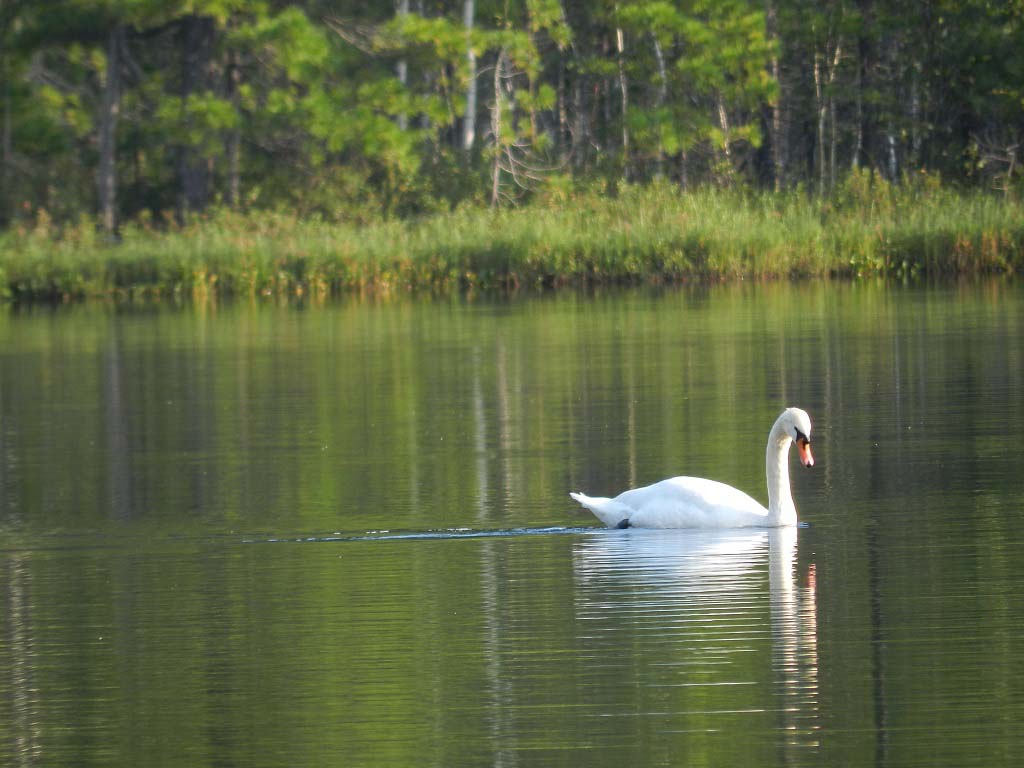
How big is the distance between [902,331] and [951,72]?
76.2 ft

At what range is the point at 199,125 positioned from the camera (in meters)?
39.0

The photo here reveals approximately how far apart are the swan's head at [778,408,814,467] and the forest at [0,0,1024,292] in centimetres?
2601

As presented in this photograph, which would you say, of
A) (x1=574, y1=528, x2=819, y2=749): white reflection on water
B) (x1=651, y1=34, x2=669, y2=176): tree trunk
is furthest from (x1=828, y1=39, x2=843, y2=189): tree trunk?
(x1=574, y1=528, x2=819, y2=749): white reflection on water

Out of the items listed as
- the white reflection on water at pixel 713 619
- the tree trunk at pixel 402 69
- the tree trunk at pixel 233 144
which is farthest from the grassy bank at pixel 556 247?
the white reflection on water at pixel 713 619

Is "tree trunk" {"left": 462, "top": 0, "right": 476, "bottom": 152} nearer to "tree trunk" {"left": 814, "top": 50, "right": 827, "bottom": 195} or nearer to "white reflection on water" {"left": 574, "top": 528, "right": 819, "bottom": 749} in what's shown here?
"tree trunk" {"left": 814, "top": 50, "right": 827, "bottom": 195}

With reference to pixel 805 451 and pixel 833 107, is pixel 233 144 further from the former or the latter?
pixel 805 451

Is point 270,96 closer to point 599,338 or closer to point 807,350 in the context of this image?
point 599,338

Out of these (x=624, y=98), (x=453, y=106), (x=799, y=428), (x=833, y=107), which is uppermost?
(x=624, y=98)

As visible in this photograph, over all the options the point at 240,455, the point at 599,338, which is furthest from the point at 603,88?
the point at 240,455

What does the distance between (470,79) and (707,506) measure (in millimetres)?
33627

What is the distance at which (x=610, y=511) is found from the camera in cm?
1024

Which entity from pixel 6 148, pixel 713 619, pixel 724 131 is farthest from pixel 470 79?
pixel 713 619

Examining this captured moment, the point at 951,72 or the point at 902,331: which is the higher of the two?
the point at 951,72

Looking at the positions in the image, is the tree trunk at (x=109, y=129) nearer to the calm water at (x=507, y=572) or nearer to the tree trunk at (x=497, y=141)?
the tree trunk at (x=497, y=141)
